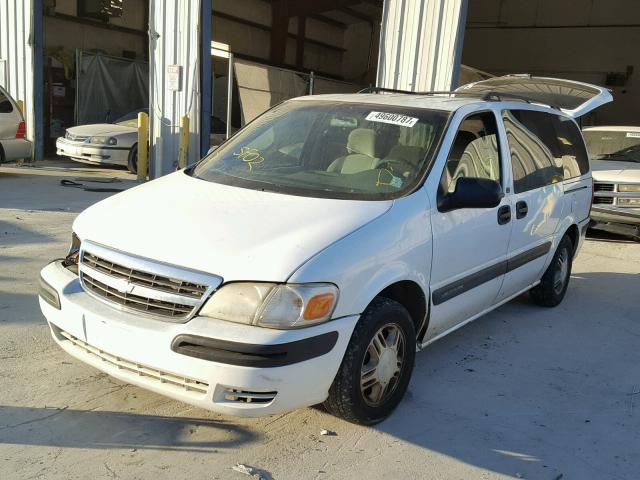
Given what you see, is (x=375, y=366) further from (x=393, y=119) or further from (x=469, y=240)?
(x=393, y=119)

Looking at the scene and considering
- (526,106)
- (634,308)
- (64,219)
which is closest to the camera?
(526,106)

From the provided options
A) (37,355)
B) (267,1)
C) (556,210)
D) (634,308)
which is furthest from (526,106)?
(267,1)

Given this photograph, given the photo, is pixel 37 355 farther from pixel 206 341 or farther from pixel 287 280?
pixel 287 280

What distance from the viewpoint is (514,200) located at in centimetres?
430

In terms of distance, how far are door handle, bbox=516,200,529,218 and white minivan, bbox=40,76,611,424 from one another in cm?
2

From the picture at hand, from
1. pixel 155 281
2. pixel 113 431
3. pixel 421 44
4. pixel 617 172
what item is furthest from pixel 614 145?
pixel 113 431

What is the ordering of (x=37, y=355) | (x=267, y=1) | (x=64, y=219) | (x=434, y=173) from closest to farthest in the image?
(x=434, y=173) < (x=37, y=355) < (x=64, y=219) < (x=267, y=1)

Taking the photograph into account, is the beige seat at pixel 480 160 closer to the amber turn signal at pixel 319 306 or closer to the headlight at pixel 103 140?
the amber turn signal at pixel 319 306

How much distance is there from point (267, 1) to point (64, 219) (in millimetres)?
19020

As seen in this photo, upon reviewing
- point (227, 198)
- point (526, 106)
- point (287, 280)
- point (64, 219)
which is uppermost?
point (526, 106)

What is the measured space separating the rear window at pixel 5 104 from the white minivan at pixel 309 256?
27.9 ft

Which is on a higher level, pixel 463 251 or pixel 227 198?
pixel 227 198

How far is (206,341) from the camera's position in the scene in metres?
2.65

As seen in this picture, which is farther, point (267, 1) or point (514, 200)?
point (267, 1)
